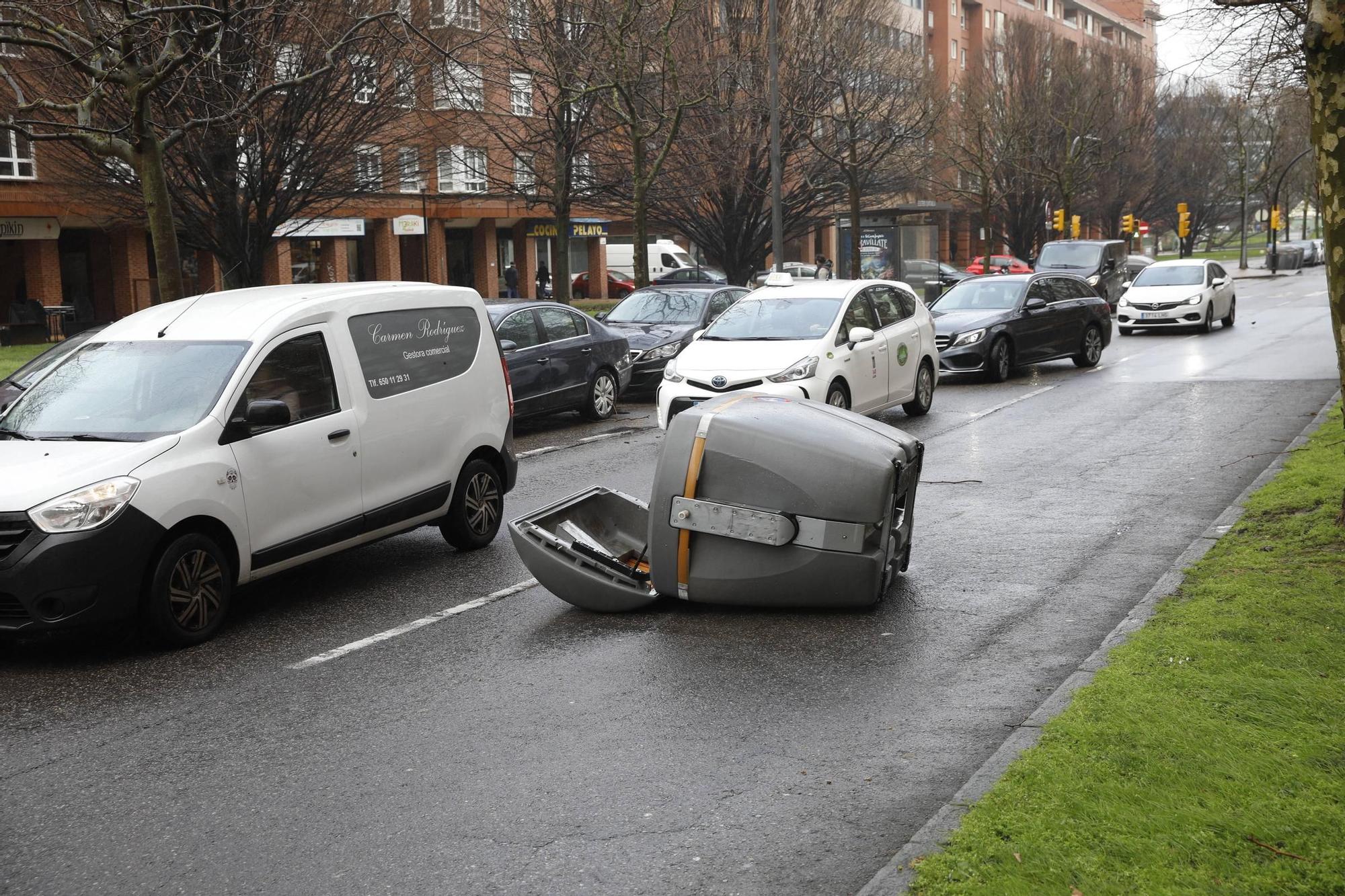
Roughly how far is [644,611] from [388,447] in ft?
6.39

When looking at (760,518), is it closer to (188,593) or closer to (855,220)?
(188,593)

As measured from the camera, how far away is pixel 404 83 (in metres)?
25.4

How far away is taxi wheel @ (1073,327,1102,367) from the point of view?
21.8 metres

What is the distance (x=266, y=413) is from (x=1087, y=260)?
3196cm

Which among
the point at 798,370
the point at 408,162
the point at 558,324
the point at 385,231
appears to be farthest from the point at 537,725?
the point at 385,231

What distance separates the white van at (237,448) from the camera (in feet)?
21.4

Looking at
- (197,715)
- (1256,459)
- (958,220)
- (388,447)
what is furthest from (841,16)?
(958,220)

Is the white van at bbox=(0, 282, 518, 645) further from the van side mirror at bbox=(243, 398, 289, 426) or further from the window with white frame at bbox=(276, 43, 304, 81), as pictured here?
the window with white frame at bbox=(276, 43, 304, 81)

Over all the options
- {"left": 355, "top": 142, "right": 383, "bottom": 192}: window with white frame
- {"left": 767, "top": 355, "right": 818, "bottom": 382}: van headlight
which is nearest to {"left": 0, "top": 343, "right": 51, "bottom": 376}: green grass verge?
{"left": 355, "top": 142, "right": 383, "bottom": 192}: window with white frame

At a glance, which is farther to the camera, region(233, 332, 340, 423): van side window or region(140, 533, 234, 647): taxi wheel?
region(233, 332, 340, 423): van side window

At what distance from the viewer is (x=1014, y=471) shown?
1197 cm

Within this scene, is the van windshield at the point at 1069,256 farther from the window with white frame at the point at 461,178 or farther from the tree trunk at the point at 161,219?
the tree trunk at the point at 161,219

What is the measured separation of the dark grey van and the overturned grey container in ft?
98.4

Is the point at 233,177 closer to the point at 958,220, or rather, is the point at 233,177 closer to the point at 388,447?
the point at 388,447
